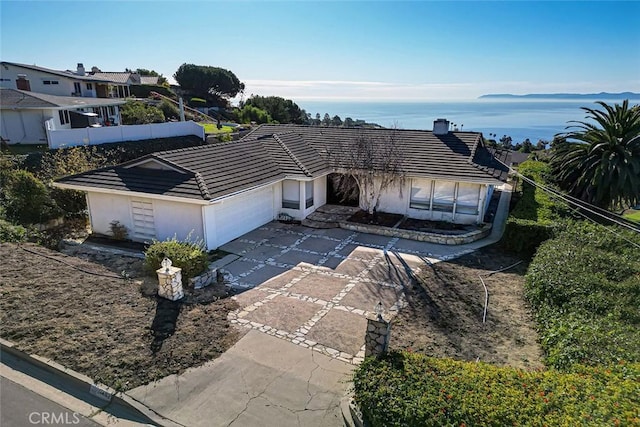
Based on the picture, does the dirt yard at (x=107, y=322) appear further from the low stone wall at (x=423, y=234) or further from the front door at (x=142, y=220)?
the low stone wall at (x=423, y=234)

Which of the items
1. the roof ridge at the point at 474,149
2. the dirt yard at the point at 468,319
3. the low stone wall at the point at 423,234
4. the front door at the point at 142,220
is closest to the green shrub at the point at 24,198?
the front door at the point at 142,220

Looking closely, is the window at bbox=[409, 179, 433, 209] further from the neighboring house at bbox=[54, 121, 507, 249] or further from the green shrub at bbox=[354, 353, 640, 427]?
the green shrub at bbox=[354, 353, 640, 427]

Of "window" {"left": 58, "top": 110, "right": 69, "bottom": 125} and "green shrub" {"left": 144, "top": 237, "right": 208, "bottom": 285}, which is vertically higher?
"window" {"left": 58, "top": 110, "right": 69, "bottom": 125}

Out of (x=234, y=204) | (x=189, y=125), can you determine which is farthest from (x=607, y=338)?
(x=189, y=125)

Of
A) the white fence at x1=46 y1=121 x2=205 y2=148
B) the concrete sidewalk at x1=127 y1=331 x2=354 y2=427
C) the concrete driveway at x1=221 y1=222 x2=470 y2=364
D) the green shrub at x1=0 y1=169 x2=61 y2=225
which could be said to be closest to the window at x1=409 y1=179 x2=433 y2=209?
the concrete driveway at x1=221 y1=222 x2=470 y2=364

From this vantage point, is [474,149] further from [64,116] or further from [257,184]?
[64,116]

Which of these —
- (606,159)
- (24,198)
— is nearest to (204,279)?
(24,198)
